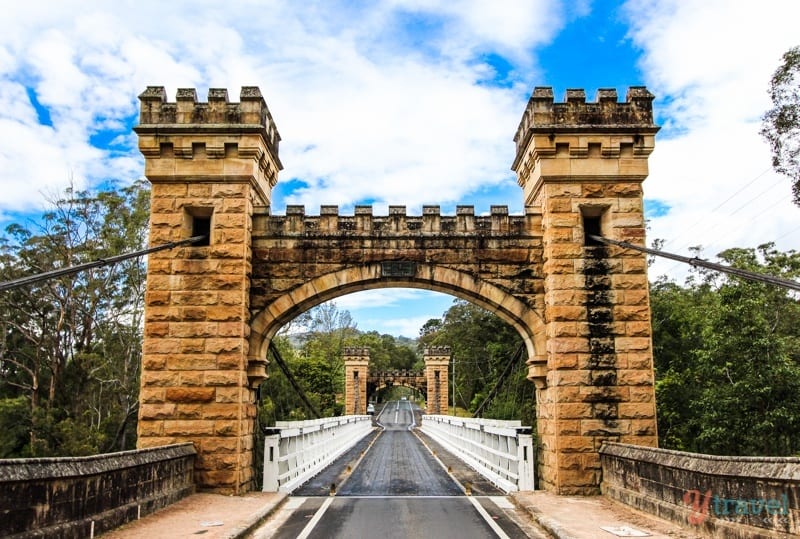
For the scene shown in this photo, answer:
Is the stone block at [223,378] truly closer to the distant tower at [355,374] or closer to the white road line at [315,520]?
the white road line at [315,520]

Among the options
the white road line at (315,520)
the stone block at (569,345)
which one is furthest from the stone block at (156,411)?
the stone block at (569,345)

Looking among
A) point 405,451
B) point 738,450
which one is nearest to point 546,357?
point 738,450

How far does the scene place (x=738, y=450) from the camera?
48.1 feet

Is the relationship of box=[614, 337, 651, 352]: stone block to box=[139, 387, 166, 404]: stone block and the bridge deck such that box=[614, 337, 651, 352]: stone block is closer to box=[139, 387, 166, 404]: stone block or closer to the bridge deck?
the bridge deck

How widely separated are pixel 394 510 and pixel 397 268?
3.24m

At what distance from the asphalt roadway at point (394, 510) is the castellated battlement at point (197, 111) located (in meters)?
5.06

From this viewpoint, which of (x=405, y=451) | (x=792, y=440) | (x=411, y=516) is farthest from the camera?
(x=405, y=451)

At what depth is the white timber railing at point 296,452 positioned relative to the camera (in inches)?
362

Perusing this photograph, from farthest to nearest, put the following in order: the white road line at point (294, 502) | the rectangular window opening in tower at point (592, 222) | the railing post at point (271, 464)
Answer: the rectangular window opening in tower at point (592, 222) < the railing post at point (271, 464) < the white road line at point (294, 502)

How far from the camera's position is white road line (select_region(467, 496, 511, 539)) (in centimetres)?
637

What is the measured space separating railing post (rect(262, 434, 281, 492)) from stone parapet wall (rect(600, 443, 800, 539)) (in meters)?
4.54

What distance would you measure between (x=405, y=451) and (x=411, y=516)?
1128 cm

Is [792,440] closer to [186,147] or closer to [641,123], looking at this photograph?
[641,123]

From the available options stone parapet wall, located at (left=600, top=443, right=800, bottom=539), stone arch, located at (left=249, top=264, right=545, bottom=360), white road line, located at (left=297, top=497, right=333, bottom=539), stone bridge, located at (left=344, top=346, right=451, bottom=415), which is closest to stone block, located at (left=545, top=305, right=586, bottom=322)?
stone arch, located at (left=249, top=264, right=545, bottom=360)
